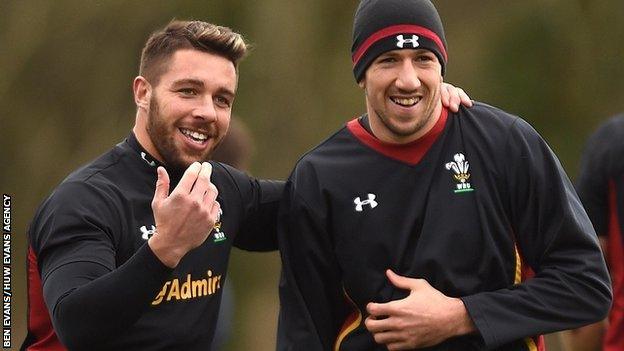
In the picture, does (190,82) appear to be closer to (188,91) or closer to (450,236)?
(188,91)

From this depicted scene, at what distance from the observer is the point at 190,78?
4.65 meters

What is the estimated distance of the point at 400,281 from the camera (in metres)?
4.36

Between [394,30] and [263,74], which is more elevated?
[263,74]

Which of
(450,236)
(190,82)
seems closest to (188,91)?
(190,82)

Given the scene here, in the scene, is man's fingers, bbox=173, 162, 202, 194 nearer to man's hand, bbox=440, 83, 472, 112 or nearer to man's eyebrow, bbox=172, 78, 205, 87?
man's eyebrow, bbox=172, 78, 205, 87

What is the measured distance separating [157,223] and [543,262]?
117 centimetres

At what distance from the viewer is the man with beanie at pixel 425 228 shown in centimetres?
436

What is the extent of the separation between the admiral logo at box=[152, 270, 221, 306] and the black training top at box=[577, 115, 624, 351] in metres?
1.82

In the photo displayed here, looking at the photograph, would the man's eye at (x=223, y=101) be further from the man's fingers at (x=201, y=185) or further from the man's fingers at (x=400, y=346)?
the man's fingers at (x=400, y=346)

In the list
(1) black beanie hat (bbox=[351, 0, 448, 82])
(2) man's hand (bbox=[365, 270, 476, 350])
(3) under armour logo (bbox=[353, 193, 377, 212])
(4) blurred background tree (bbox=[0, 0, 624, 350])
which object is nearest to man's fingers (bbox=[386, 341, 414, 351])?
(2) man's hand (bbox=[365, 270, 476, 350])

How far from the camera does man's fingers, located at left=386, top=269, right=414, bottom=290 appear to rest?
4348 millimetres

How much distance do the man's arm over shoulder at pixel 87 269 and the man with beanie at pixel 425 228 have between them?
61 cm

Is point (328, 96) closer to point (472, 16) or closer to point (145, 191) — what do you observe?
point (472, 16)

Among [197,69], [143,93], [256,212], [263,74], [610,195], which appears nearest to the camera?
[197,69]
